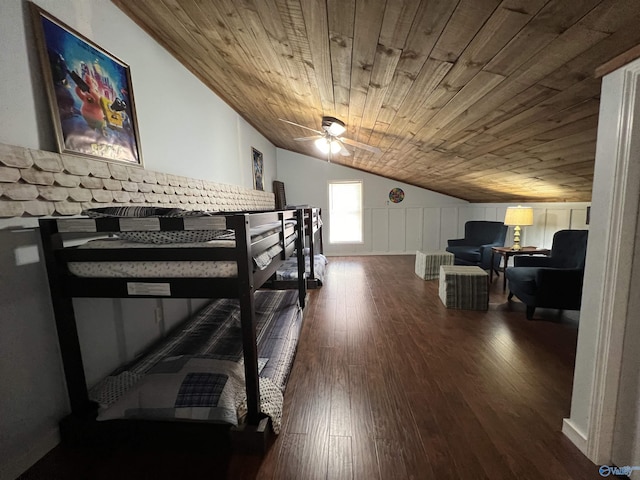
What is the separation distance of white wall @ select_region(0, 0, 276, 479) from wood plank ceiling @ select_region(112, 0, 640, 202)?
321 mm

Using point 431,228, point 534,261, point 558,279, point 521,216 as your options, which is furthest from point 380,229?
point 558,279

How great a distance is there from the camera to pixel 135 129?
190 centimetres

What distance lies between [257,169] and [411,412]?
445 cm

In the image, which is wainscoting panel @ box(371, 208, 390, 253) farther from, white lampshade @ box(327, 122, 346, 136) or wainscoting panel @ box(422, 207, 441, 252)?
white lampshade @ box(327, 122, 346, 136)

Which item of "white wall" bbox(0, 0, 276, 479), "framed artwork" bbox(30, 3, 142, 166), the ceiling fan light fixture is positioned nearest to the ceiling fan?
the ceiling fan light fixture

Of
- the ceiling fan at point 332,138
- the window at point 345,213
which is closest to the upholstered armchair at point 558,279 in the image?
the ceiling fan at point 332,138

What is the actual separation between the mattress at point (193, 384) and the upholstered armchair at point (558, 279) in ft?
8.13

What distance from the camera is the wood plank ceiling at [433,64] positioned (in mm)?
1105

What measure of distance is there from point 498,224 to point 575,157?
265cm

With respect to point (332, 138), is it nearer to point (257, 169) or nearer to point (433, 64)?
point (433, 64)

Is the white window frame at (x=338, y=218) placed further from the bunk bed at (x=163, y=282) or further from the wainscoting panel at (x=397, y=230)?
the bunk bed at (x=163, y=282)

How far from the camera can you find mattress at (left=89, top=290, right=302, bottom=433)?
1343mm

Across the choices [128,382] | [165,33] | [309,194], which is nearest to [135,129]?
[165,33]

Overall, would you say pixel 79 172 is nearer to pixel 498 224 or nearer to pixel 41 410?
pixel 41 410
